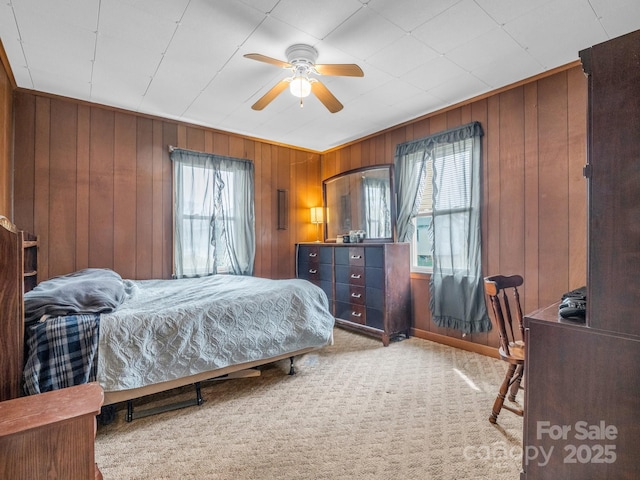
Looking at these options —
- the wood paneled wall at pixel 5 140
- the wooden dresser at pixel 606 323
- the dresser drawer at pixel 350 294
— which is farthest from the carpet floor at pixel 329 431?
the wood paneled wall at pixel 5 140

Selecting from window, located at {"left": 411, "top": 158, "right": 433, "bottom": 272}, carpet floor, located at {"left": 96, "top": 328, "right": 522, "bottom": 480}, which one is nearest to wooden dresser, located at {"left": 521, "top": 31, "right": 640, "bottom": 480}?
carpet floor, located at {"left": 96, "top": 328, "right": 522, "bottom": 480}

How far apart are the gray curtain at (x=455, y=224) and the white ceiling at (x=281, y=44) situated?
1.58 feet

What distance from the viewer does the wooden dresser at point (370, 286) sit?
3.48 metres

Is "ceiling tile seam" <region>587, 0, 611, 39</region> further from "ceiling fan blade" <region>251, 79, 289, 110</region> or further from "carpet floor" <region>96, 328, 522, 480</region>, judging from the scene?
"carpet floor" <region>96, 328, 522, 480</region>

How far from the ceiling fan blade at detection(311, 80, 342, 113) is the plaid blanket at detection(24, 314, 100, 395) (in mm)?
2194

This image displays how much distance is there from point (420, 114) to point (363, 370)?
9.35 feet

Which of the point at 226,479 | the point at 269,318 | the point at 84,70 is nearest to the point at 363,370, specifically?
the point at 269,318

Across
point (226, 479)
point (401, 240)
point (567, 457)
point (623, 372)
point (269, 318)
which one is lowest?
point (226, 479)

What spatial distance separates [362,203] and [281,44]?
2.46 m

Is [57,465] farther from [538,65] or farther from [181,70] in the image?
[538,65]

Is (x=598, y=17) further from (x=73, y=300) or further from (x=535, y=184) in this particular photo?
(x=73, y=300)

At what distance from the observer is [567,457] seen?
1131 mm

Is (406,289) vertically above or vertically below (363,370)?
above

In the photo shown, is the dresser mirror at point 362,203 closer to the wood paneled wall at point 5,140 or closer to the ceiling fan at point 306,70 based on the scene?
the ceiling fan at point 306,70
